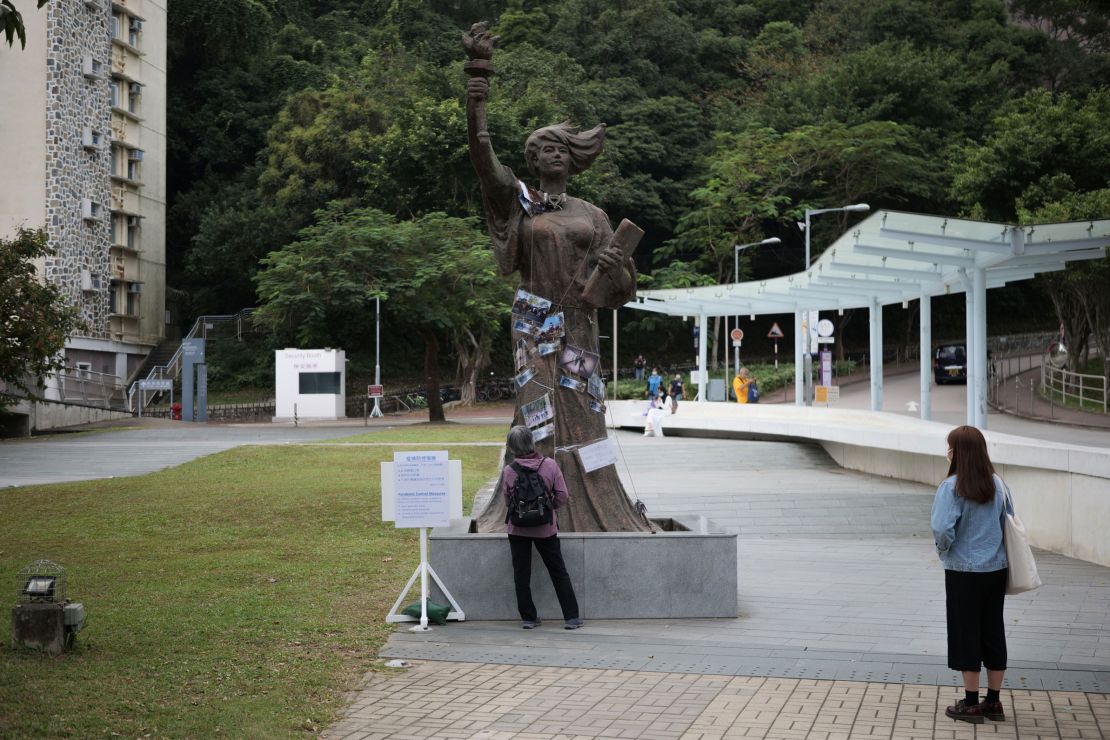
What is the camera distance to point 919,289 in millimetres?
23672

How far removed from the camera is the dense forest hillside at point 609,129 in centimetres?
4097

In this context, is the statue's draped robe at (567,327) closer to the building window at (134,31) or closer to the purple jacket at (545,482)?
the purple jacket at (545,482)

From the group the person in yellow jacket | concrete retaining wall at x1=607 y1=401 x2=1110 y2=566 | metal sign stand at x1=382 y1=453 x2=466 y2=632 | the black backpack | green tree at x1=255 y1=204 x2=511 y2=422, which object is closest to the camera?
the black backpack

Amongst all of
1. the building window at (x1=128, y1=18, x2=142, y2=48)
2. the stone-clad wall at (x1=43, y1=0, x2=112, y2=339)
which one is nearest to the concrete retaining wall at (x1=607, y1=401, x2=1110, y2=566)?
the stone-clad wall at (x1=43, y1=0, x2=112, y2=339)

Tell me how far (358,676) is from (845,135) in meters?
43.8

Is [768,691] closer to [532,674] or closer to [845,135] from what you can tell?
[532,674]

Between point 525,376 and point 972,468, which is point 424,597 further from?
point 972,468

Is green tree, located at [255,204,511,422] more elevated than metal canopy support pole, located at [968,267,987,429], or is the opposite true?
green tree, located at [255,204,511,422]

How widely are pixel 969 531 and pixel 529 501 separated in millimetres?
2946

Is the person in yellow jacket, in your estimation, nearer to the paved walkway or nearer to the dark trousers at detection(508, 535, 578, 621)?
the paved walkway

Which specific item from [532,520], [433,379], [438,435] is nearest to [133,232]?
[433,379]

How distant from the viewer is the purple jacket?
316 inches

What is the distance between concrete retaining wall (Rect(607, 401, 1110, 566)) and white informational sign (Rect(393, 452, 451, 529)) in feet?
10.2

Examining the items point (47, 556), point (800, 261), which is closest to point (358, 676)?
point (47, 556)
